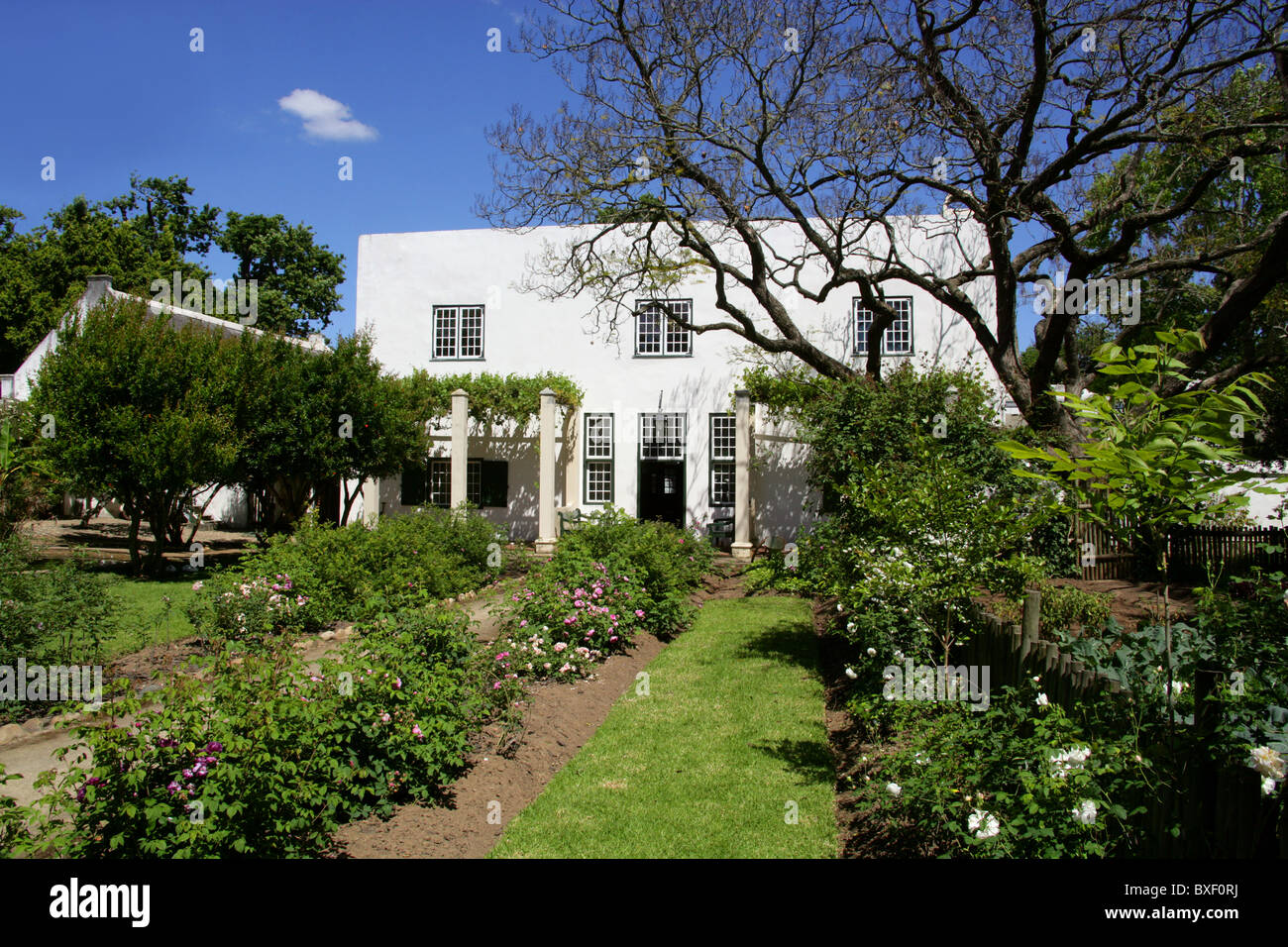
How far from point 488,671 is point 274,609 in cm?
364

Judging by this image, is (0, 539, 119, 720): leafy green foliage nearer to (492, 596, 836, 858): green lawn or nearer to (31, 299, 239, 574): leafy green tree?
(492, 596, 836, 858): green lawn

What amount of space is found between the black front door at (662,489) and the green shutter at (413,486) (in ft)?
21.4

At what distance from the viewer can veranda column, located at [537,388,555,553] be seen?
814 inches

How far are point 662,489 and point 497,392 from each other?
5160 mm

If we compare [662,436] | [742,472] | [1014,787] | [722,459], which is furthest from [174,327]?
[1014,787]

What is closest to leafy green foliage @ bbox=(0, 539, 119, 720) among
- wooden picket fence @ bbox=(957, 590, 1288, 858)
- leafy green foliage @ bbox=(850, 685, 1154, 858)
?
leafy green foliage @ bbox=(850, 685, 1154, 858)

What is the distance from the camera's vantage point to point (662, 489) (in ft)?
73.3

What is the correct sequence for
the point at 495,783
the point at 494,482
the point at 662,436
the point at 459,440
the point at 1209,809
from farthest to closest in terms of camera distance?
the point at 494,482 < the point at 662,436 < the point at 459,440 < the point at 495,783 < the point at 1209,809

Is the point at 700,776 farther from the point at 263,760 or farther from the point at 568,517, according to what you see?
the point at 568,517

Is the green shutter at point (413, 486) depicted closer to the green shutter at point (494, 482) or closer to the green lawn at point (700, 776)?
the green shutter at point (494, 482)

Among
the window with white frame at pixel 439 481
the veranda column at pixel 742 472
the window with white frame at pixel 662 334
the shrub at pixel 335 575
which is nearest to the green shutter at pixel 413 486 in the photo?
the window with white frame at pixel 439 481

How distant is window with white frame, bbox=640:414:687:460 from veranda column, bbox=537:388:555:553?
8.54 ft

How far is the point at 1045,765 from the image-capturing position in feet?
12.5

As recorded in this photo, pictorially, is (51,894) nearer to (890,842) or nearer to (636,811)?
(636,811)
